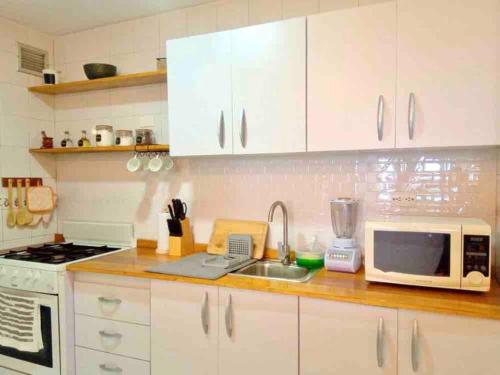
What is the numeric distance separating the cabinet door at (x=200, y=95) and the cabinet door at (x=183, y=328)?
0.74 m

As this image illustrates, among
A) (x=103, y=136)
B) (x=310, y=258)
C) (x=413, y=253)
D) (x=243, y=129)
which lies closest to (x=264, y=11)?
(x=243, y=129)

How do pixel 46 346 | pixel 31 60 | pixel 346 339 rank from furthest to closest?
pixel 31 60, pixel 46 346, pixel 346 339

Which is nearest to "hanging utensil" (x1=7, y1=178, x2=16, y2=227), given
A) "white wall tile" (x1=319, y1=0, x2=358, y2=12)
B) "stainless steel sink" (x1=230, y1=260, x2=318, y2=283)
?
"stainless steel sink" (x1=230, y1=260, x2=318, y2=283)

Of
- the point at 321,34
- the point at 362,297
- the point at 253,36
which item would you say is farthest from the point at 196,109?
the point at 362,297

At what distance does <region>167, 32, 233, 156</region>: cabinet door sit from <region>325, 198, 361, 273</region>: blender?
663 millimetres

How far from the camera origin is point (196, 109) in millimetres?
2072

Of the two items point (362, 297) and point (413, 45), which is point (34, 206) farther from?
point (413, 45)

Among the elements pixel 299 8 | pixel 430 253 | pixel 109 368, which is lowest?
pixel 109 368

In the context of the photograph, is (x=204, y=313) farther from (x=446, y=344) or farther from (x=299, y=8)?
(x=299, y=8)

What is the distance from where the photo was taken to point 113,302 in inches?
79.7

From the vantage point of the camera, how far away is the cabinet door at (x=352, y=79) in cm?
167

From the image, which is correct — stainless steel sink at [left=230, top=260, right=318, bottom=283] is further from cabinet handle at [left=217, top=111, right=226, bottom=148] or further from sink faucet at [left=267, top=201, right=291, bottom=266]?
cabinet handle at [left=217, top=111, right=226, bottom=148]

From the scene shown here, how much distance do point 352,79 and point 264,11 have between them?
32.9 inches

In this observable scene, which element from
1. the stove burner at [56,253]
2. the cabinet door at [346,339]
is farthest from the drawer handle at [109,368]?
the cabinet door at [346,339]
